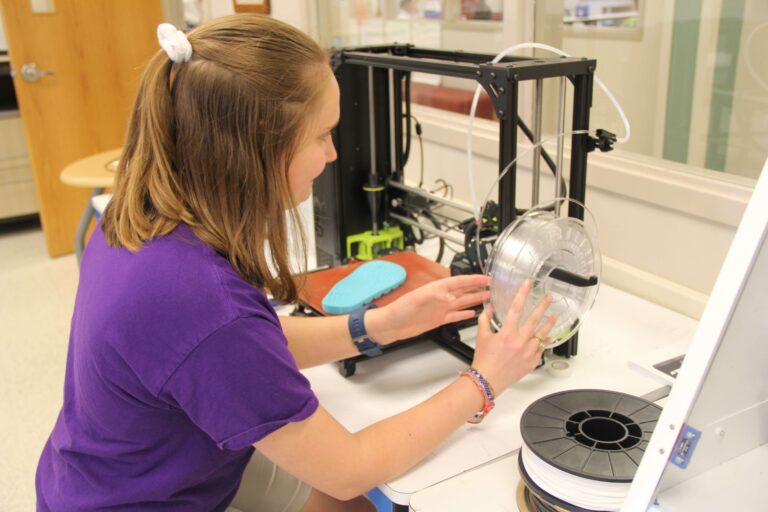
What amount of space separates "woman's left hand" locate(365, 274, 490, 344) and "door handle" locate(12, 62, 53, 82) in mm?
3042

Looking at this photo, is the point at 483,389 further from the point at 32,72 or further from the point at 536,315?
the point at 32,72

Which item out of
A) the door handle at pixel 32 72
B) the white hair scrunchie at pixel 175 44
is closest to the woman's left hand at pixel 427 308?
the white hair scrunchie at pixel 175 44

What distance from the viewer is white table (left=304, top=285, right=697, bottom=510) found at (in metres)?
0.98

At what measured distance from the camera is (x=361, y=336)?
120cm

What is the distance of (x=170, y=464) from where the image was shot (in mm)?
916

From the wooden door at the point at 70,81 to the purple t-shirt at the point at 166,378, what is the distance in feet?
9.39

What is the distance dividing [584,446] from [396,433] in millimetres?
249

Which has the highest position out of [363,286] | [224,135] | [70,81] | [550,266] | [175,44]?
[175,44]

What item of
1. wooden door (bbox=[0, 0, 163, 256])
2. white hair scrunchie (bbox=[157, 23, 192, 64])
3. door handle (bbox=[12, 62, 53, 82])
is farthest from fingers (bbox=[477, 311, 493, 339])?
door handle (bbox=[12, 62, 53, 82])

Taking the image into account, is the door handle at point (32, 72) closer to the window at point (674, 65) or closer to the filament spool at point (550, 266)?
the window at point (674, 65)

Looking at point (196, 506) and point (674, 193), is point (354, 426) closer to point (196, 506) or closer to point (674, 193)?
point (196, 506)

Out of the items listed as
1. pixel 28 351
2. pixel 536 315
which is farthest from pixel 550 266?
pixel 28 351

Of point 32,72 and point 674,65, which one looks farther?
point 32,72

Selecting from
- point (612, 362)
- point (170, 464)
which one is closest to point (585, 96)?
point (612, 362)
